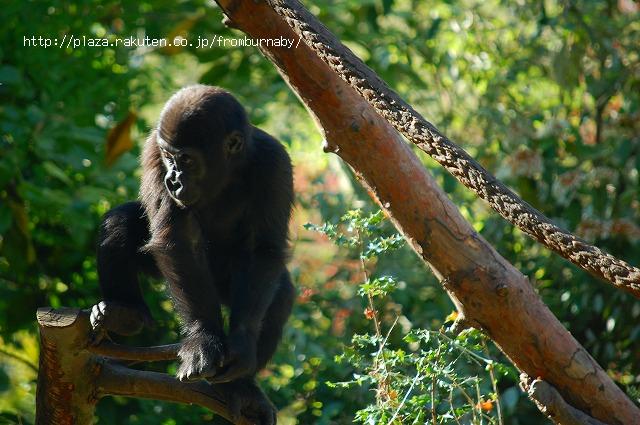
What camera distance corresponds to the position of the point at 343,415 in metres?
4.59

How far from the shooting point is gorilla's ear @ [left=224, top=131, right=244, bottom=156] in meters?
3.52

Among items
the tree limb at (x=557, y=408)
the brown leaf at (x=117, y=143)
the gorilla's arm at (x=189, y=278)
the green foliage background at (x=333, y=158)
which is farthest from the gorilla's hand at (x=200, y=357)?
the brown leaf at (x=117, y=143)

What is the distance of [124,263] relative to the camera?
11.9 ft

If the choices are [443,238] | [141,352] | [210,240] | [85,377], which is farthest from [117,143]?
[443,238]

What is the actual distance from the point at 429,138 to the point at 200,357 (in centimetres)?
117

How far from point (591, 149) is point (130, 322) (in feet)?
10.7

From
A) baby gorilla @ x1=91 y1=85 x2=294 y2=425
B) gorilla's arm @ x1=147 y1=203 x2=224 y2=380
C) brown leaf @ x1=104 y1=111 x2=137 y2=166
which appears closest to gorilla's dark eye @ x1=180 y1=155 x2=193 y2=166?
baby gorilla @ x1=91 y1=85 x2=294 y2=425

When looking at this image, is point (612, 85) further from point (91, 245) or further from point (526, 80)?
point (91, 245)

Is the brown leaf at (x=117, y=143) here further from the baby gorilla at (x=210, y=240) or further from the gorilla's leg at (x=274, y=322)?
the gorilla's leg at (x=274, y=322)

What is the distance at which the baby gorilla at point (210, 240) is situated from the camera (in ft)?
10.9

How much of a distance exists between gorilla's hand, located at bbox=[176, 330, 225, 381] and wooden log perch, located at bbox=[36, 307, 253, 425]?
0.20 ft

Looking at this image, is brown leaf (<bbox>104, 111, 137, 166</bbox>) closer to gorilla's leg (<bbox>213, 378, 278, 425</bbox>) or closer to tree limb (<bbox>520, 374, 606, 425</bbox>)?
gorilla's leg (<bbox>213, 378, 278, 425</bbox>)

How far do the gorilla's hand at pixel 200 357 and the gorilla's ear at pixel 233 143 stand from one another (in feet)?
2.49

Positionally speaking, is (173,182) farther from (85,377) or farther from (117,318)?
(85,377)
